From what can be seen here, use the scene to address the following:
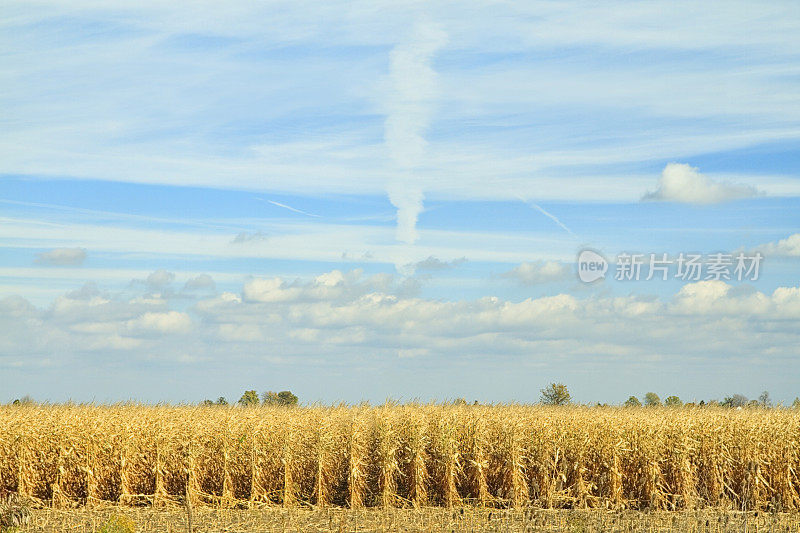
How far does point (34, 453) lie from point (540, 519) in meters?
16.5

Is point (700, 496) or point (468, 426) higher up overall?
point (468, 426)

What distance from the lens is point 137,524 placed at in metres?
21.0

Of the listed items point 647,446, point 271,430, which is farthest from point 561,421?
point 271,430

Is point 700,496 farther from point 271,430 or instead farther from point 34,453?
point 34,453

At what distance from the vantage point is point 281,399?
40.7m

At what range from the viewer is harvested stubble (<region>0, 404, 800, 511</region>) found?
78.9ft

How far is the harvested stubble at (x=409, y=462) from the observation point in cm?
2406

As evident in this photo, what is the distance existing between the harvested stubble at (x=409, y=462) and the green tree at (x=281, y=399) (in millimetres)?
3766

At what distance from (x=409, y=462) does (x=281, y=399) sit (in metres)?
17.6

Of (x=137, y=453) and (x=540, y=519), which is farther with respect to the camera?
(x=137, y=453)

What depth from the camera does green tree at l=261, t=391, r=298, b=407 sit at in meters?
29.7

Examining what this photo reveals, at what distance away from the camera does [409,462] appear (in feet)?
79.9

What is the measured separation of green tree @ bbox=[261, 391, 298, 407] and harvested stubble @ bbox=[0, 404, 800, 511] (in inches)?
148

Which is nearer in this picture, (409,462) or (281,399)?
(409,462)
